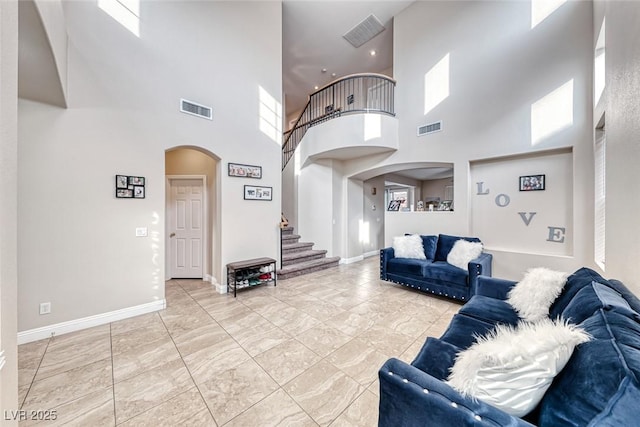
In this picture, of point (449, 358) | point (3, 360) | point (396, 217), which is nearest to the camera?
point (3, 360)

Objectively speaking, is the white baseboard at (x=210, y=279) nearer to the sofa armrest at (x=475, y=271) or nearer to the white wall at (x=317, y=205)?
the white wall at (x=317, y=205)

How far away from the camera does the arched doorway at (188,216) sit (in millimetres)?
4719

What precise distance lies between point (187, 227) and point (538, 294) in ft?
17.6

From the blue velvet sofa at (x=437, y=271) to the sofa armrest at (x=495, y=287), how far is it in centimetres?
44

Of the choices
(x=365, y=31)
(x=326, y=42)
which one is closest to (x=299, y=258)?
(x=326, y=42)

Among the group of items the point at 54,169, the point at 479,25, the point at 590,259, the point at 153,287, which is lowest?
the point at 153,287

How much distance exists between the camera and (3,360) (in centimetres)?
102

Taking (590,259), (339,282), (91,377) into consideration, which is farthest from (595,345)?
(339,282)

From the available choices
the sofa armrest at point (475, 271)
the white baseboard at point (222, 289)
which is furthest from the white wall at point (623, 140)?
the white baseboard at point (222, 289)

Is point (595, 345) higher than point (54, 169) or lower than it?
lower

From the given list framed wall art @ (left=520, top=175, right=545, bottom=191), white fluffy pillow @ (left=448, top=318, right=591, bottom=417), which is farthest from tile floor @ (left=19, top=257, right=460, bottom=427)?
framed wall art @ (left=520, top=175, right=545, bottom=191)

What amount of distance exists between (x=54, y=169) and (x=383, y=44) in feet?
24.2

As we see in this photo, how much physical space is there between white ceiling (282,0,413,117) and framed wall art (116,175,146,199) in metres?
4.93

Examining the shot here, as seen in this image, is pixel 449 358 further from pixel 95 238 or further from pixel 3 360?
pixel 95 238
